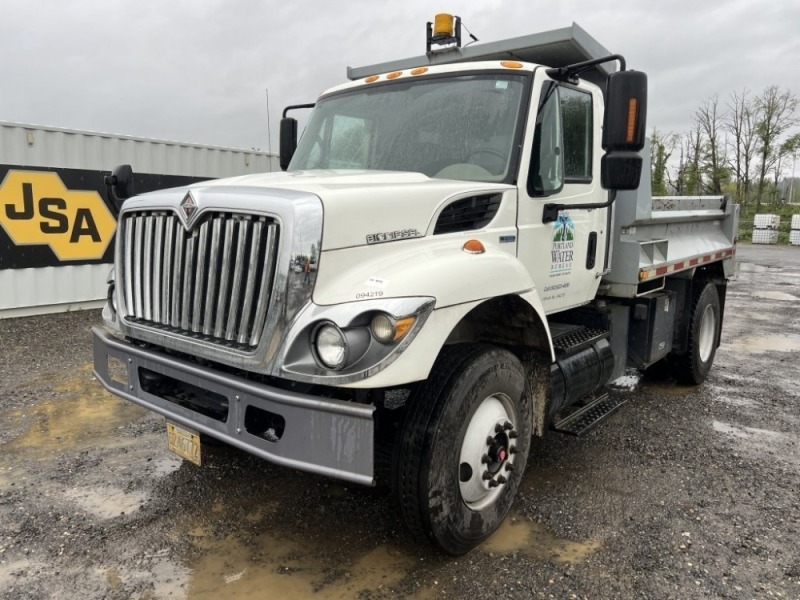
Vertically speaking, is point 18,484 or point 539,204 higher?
point 539,204

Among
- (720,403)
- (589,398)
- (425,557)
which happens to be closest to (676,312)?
(720,403)

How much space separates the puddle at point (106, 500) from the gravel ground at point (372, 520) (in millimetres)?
12

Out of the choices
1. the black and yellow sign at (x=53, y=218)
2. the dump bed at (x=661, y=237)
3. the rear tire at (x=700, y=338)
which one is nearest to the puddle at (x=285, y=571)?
the dump bed at (x=661, y=237)

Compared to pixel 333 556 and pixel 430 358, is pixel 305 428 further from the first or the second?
pixel 333 556

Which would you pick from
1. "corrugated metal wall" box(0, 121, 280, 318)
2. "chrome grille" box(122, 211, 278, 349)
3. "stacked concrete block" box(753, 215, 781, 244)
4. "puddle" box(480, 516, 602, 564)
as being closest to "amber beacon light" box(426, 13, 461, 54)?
"chrome grille" box(122, 211, 278, 349)

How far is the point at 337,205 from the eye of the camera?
2660 millimetres

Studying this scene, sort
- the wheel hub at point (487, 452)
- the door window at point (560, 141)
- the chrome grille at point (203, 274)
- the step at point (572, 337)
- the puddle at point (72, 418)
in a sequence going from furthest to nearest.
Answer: the puddle at point (72, 418) → the step at point (572, 337) → the door window at point (560, 141) → the wheel hub at point (487, 452) → the chrome grille at point (203, 274)

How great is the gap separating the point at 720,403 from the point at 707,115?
114 ft

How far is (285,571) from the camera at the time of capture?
9.73 feet

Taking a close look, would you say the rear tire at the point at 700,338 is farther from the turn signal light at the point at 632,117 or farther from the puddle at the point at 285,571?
the puddle at the point at 285,571

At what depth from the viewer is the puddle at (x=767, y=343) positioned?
309 inches

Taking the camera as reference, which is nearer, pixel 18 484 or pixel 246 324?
pixel 246 324

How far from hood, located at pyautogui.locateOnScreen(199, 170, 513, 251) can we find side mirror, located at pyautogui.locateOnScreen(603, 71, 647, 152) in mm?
616

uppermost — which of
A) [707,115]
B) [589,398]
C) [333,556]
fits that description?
[707,115]
